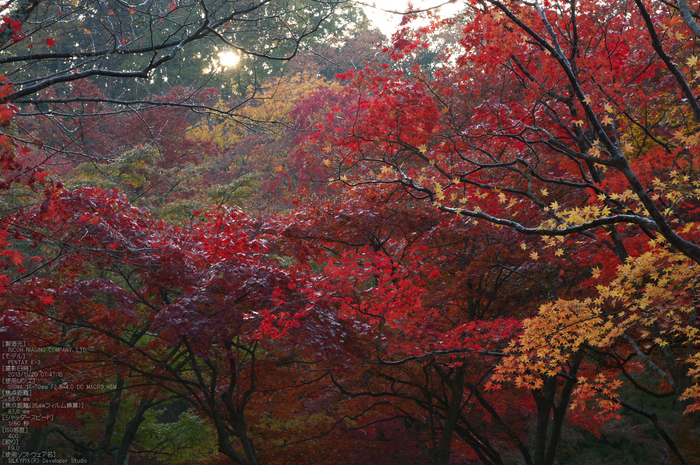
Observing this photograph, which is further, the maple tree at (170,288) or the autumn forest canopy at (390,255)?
the maple tree at (170,288)

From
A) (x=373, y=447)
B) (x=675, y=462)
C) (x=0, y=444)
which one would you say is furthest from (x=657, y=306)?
(x=0, y=444)

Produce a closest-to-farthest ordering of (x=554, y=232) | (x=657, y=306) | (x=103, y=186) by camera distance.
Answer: (x=554, y=232)
(x=657, y=306)
(x=103, y=186)

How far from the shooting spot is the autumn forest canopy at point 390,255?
167 inches

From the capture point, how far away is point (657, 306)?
423 centimetres

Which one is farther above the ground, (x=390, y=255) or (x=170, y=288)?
(x=390, y=255)

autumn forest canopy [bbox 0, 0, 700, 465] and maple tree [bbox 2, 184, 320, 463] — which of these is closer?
autumn forest canopy [bbox 0, 0, 700, 465]

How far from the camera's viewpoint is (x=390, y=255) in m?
9.11

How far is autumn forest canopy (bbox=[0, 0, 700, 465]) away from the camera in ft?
13.9

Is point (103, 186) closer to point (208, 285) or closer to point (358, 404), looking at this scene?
point (208, 285)

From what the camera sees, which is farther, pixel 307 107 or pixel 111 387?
pixel 307 107

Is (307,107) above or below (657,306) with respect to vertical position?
above

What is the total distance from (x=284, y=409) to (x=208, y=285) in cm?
373

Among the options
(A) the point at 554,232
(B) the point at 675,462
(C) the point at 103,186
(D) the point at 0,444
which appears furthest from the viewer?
(C) the point at 103,186

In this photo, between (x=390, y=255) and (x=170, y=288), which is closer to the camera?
(x=170, y=288)
